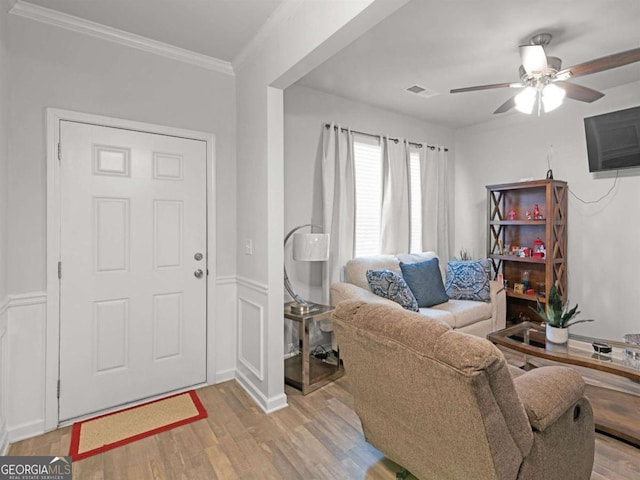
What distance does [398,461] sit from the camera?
166 centimetres

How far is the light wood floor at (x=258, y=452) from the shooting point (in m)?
1.82

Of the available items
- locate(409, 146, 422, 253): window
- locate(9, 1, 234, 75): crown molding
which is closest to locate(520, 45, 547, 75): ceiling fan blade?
locate(409, 146, 422, 253): window

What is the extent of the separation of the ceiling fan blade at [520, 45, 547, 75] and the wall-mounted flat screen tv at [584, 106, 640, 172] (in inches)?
69.5

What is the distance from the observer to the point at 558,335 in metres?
2.46

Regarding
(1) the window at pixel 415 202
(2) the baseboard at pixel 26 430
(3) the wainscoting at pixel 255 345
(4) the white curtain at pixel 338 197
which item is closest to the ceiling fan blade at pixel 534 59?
(4) the white curtain at pixel 338 197

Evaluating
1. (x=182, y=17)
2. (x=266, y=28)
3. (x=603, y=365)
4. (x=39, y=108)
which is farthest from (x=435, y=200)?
(x=39, y=108)

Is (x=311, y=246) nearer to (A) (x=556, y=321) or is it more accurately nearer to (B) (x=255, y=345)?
(B) (x=255, y=345)

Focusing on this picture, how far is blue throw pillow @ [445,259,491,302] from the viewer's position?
3688 millimetres

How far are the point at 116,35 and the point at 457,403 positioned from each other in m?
3.02

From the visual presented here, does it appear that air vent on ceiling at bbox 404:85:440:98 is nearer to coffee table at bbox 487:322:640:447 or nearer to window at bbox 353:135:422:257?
window at bbox 353:135:422:257

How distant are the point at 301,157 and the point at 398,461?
8.74 ft

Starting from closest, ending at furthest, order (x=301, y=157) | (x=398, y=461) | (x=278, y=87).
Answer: (x=398, y=461) → (x=278, y=87) → (x=301, y=157)

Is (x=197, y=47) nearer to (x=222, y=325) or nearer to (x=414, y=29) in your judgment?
(x=414, y=29)

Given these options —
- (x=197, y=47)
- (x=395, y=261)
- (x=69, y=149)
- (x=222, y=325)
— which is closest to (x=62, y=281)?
(x=69, y=149)
